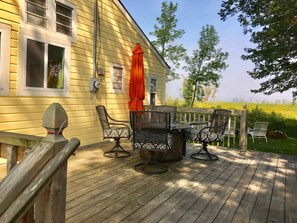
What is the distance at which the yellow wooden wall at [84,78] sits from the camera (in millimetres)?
4266

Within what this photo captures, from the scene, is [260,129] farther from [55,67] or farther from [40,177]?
[40,177]

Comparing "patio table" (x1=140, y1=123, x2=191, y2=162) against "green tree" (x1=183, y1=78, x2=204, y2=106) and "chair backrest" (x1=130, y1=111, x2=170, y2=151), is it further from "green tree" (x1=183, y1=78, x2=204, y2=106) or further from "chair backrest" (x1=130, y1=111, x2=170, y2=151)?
"green tree" (x1=183, y1=78, x2=204, y2=106)

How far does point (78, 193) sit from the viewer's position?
10.4 ft

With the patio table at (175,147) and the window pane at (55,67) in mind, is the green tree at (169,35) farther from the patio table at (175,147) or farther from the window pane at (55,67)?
the patio table at (175,147)

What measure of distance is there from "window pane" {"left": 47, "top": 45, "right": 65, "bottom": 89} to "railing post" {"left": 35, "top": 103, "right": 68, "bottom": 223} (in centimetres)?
393

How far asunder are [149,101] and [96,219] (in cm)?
651

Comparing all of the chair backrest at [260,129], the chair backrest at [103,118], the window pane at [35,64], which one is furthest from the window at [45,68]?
the chair backrest at [260,129]

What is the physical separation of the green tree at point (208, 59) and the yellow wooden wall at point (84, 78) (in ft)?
27.3

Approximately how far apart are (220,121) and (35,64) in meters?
3.87

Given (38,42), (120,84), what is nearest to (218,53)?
(120,84)

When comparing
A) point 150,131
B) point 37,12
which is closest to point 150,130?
point 150,131

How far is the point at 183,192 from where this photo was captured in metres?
3.35

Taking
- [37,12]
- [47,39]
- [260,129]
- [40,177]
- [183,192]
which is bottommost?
[183,192]

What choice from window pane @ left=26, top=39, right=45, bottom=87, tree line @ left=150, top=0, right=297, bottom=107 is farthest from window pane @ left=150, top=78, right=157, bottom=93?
window pane @ left=26, top=39, right=45, bottom=87
